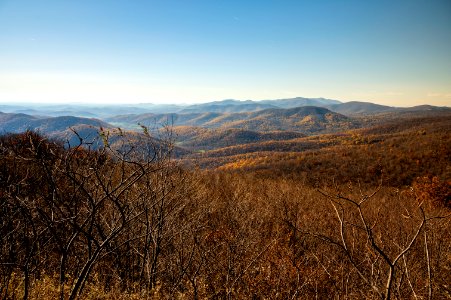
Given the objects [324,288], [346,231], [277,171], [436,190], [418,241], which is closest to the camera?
[324,288]

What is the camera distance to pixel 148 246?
6750mm

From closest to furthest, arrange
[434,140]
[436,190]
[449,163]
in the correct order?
[436,190] < [449,163] < [434,140]

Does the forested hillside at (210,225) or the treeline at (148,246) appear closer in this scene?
the treeline at (148,246)

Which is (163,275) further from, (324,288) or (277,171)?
(277,171)

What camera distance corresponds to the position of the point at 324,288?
375 inches

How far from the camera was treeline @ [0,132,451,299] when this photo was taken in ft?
10.3

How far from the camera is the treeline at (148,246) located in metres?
3.13

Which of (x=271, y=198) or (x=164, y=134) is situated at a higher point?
(x=164, y=134)

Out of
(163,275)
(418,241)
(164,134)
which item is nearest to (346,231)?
(418,241)

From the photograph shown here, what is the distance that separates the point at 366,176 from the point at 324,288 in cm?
4563

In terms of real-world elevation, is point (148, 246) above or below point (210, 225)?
above

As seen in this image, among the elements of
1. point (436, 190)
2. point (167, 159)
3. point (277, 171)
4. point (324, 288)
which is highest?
point (167, 159)

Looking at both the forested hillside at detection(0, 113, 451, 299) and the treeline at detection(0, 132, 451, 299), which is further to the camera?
the forested hillside at detection(0, 113, 451, 299)

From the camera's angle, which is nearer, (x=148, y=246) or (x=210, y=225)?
(x=148, y=246)
